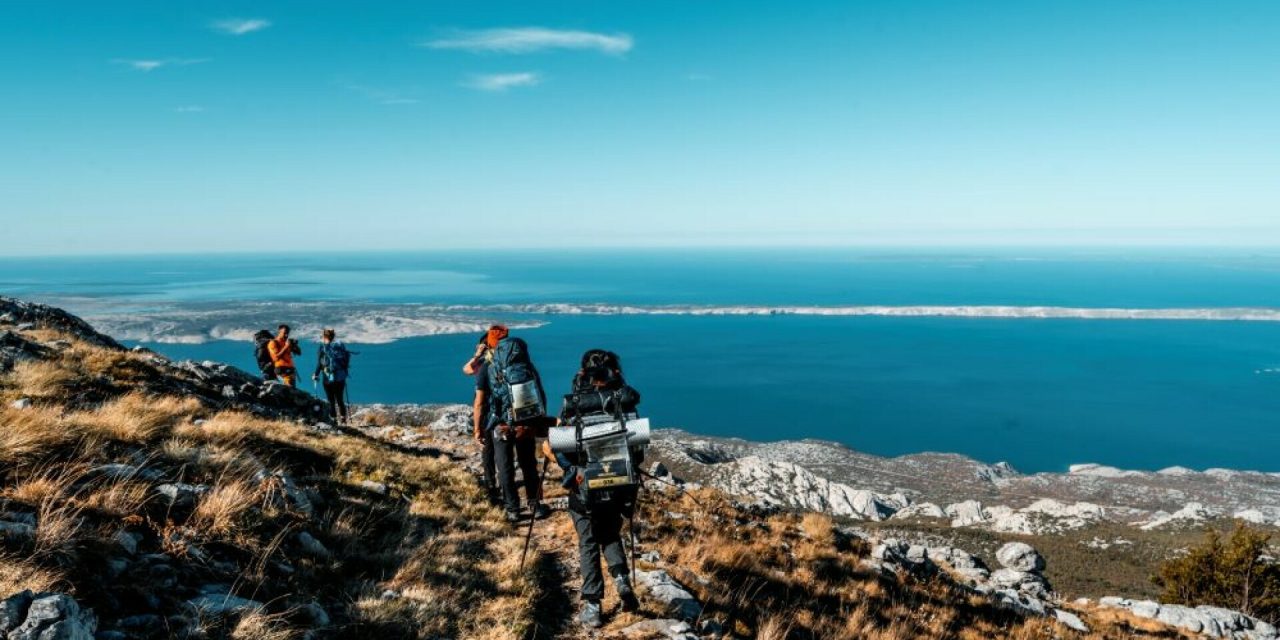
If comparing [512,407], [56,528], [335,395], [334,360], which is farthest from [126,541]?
[335,395]

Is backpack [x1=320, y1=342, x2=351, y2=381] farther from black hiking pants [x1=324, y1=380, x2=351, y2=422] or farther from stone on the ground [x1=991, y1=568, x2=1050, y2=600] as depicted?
stone on the ground [x1=991, y1=568, x2=1050, y2=600]

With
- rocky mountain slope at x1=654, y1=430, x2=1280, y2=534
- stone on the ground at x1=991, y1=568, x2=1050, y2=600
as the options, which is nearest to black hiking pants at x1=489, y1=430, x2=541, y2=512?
stone on the ground at x1=991, y1=568, x2=1050, y2=600

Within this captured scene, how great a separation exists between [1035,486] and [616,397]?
9320 centimetres

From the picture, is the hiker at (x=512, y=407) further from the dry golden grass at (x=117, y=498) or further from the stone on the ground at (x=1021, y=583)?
the stone on the ground at (x=1021, y=583)

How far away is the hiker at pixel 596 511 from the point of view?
6152 mm

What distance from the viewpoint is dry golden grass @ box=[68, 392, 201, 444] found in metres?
6.97

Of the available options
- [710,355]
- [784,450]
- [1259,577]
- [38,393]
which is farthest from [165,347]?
[1259,577]

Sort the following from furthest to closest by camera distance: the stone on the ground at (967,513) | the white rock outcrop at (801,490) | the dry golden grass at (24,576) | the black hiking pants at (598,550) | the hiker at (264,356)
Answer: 1. the white rock outcrop at (801,490)
2. the stone on the ground at (967,513)
3. the hiker at (264,356)
4. the black hiking pants at (598,550)
5. the dry golden grass at (24,576)

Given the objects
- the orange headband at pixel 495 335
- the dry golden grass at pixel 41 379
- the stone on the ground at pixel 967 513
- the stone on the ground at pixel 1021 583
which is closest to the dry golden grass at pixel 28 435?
the dry golden grass at pixel 41 379

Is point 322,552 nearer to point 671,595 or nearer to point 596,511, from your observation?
point 596,511

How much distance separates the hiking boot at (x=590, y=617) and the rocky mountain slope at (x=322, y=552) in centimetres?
21

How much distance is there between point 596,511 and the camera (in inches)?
242

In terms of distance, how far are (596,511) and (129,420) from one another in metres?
6.27

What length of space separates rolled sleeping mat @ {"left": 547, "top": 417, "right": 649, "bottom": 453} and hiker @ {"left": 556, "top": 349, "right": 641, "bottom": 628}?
0.12m
